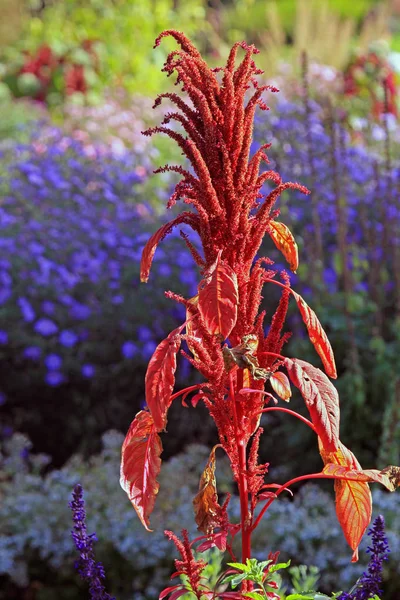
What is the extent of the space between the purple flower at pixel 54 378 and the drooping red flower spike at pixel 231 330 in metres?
2.62

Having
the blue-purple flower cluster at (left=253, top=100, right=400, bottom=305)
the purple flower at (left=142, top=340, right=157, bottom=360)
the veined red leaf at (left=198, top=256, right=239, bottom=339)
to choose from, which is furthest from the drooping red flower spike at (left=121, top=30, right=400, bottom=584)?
the purple flower at (left=142, top=340, right=157, bottom=360)

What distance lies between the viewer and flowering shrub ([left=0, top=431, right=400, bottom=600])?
2645mm

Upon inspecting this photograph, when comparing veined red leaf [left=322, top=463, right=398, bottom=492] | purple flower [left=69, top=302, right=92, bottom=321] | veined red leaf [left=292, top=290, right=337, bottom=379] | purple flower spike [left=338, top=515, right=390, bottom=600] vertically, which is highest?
purple flower [left=69, top=302, right=92, bottom=321]

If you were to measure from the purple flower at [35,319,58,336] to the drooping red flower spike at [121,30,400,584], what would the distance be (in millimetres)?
2766

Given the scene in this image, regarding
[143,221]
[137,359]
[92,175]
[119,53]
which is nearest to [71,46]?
[119,53]

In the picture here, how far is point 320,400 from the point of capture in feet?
3.78

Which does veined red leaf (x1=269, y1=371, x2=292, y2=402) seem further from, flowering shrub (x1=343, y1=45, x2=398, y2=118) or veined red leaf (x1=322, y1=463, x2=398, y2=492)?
flowering shrub (x1=343, y1=45, x2=398, y2=118)

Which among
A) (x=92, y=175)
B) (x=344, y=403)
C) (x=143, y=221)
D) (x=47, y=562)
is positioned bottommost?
(x=47, y=562)

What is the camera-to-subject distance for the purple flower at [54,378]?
3822mm

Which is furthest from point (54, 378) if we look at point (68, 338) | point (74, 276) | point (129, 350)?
point (74, 276)

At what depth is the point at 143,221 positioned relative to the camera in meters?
4.83

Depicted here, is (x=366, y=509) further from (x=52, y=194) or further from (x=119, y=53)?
(x=119, y=53)

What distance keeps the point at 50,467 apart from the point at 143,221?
60.4 inches

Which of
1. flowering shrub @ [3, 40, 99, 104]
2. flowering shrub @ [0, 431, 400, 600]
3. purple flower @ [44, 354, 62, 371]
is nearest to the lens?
flowering shrub @ [0, 431, 400, 600]
